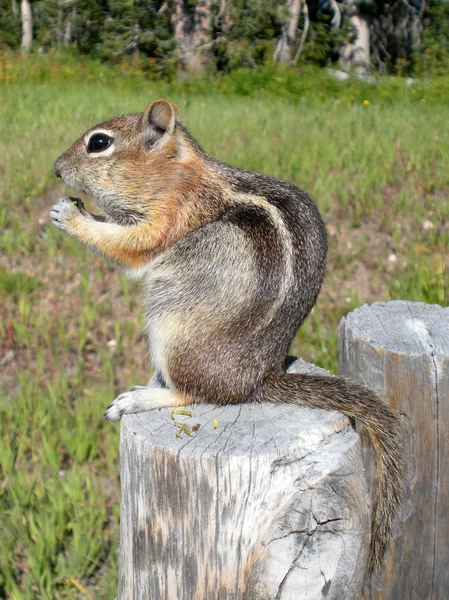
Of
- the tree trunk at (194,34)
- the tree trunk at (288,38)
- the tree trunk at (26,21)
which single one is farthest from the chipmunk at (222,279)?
the tree trunk at (26,21)

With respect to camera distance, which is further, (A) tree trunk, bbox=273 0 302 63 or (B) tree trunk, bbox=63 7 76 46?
(B) tree trunk, bbox=63 7 76 46

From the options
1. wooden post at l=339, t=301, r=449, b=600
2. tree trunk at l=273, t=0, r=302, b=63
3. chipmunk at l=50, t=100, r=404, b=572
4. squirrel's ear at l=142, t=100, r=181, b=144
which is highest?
squirrel's ear at l=142, t=100, r=181, b=144

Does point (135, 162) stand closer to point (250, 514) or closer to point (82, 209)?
point (82, 209)

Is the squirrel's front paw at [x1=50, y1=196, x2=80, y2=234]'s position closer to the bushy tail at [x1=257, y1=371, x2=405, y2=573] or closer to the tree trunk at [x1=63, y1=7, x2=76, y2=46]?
the bushy tail at [x1=257, y1=371, x2=405, y2=573]

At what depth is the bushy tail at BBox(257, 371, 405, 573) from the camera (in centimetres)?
219

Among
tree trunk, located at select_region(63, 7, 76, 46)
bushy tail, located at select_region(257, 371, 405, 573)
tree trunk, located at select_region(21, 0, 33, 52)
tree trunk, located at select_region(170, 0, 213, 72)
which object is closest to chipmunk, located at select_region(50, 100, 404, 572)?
bushy tail, located at select_region(257, 371, 405, 573)

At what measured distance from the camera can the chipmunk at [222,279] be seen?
2229 mm

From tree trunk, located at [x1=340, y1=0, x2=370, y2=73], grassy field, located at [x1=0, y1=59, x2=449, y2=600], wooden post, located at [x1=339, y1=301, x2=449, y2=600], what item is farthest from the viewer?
tree trunk, located at [x1=340, y1=0, x2=370, y2=73]

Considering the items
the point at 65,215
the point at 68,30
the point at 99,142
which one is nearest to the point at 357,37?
the point at 68,30

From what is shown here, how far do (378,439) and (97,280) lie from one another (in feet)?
10.4

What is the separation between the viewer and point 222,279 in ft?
7.54

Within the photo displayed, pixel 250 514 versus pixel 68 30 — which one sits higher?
pixel 250 514

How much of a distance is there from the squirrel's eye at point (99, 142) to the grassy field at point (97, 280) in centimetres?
85

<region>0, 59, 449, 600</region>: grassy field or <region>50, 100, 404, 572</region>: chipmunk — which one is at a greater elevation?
<region>50, 100, 404, 572</region>: chipmunk
